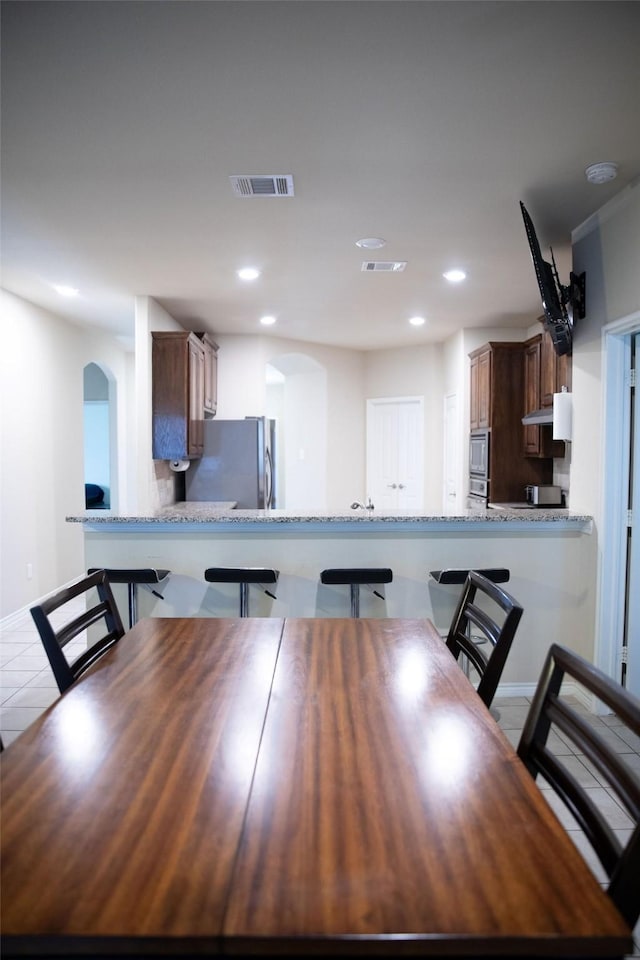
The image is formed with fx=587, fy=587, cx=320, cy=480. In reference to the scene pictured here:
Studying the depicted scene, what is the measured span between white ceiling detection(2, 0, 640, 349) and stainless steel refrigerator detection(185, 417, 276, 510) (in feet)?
6.03

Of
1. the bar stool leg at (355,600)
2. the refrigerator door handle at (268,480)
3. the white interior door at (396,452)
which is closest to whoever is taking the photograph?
the bar stool leg at (355,600)

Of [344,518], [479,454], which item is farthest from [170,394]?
[479,454]

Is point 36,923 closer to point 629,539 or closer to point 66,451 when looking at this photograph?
point 629,539

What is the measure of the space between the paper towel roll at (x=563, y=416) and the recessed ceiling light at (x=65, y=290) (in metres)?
3.63

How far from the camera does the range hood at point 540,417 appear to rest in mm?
4230

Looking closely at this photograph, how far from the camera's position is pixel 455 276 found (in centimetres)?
422

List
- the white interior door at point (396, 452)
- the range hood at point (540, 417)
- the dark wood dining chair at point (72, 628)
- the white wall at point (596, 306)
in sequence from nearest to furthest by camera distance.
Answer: the dark wood dining chair at point (72, 628) → the white wall at point (596, 306) → the range hood at point (540, 417) → the white interior door at point (396, 452)

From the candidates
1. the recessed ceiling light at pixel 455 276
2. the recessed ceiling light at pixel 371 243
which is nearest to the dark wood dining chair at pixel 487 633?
the recessed ceiling light at pixel 371 243

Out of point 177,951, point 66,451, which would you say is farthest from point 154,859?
point 66,451

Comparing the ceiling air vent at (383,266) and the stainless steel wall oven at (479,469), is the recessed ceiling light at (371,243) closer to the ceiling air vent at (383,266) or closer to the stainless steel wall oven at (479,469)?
the ceiling air vent at (383,266)

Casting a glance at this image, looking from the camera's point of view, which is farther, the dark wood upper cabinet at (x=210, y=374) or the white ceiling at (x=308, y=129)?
the dark wood upper cabinet at (x=210, y=374)

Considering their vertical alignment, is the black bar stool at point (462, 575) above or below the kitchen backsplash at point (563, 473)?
below

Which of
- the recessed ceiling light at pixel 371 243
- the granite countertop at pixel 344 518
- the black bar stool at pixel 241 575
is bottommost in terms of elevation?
the black bar stool at pixel 241 575

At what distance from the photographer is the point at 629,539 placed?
10.3 ft
